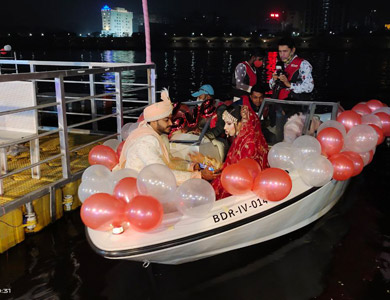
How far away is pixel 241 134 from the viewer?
173 inches

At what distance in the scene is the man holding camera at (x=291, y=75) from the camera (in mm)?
6340

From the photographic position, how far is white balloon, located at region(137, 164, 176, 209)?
3553mm

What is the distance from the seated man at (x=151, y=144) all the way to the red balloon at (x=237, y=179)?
37 cm

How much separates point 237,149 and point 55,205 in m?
2.78

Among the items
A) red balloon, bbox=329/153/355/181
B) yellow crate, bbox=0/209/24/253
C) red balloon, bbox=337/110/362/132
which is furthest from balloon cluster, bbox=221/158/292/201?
yellow crate, bbox=0/209/24/253

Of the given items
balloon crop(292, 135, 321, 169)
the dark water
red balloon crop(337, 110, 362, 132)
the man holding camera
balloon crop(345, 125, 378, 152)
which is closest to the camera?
the dark water

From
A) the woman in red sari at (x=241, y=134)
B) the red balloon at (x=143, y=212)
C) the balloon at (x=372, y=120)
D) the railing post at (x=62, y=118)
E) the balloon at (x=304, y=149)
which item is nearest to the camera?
the red balloon at (x=143, y=212)

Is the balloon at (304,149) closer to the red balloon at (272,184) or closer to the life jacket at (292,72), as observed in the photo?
the red balloon at (272,184)

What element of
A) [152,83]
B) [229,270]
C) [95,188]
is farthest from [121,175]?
[152,83]

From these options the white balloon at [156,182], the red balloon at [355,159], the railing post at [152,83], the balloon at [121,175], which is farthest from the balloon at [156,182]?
the railing post at [152,83]

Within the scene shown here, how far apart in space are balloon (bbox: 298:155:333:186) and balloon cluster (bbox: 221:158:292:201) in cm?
50

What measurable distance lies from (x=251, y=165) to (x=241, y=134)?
43cm

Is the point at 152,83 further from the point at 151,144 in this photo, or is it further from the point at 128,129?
the point at 151,144

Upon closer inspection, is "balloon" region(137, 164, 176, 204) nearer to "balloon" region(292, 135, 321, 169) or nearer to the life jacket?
"balloon" region(292, 135, 321, 169)
